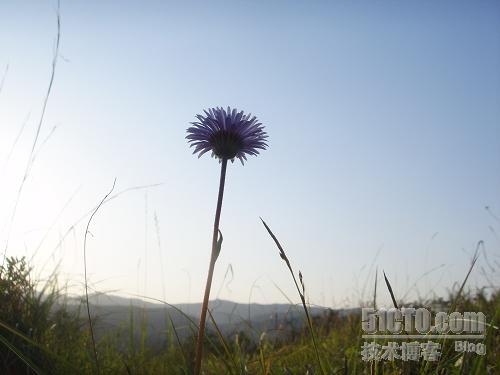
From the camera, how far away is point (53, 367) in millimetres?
2752

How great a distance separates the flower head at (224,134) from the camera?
76.2 inches

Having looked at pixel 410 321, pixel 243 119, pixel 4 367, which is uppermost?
pixel 243 119

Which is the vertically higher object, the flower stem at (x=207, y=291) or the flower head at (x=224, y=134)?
the flower head at (x=224, y=134)

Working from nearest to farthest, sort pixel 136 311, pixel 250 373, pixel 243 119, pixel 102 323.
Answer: pixel 243 119 < pixel 250 373 < pixel 136 311 < pixel 102 323

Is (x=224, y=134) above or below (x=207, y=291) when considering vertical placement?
above

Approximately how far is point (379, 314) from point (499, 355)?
1.97ft

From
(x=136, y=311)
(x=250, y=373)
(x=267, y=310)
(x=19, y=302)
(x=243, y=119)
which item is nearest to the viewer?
Answer: (x=243, y=119)

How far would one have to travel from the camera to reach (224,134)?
1955 mm

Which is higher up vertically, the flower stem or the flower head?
the flower head

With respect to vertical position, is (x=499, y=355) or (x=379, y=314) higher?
(x=379, y=314)

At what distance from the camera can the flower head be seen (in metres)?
1.94

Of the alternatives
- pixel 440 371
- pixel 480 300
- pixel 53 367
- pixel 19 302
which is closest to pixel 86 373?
pixel 53 367

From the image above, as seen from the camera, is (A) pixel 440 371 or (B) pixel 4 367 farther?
(B) pixel 4 367

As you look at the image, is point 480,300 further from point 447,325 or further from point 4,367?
point 4,367
